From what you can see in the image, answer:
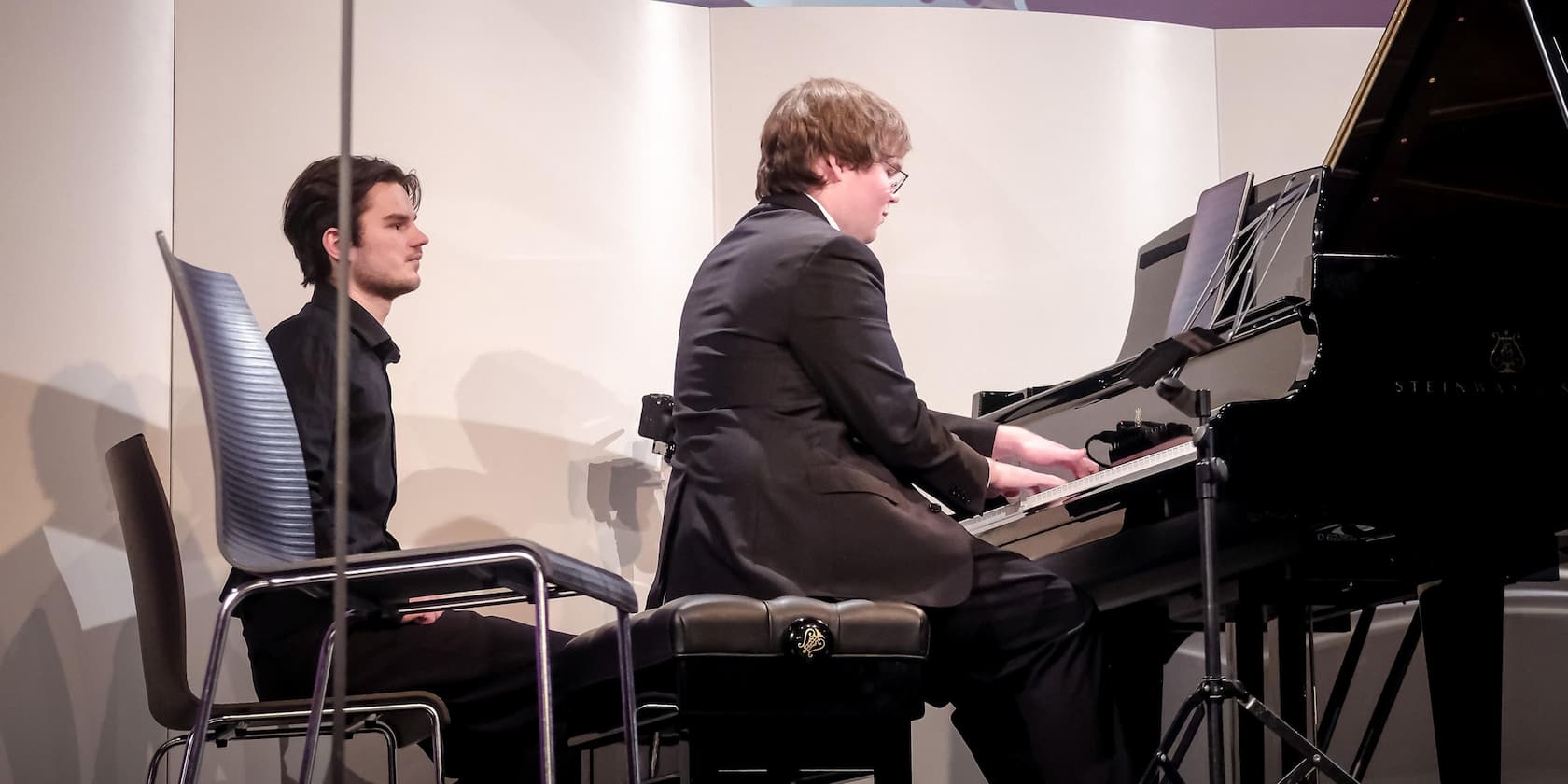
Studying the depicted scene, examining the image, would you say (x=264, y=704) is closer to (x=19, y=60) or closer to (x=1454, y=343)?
(x=19, y=60)

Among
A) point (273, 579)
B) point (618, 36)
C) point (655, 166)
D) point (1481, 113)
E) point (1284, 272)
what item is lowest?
point (273, 579)

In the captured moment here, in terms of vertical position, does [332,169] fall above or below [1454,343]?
above

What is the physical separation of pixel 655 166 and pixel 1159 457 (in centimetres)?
207

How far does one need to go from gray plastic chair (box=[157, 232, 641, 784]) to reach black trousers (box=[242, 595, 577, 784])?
1.42ft

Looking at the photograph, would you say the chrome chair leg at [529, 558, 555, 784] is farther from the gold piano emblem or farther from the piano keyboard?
the piano keyboard

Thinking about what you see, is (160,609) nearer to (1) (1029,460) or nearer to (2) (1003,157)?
(1) (1029,460)

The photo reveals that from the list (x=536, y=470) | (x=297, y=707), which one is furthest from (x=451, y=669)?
(x=536, y=470)

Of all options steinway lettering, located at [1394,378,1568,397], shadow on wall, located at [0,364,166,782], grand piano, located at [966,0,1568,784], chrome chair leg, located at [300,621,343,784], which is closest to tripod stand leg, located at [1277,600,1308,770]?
grand piano, located at [966,0,1568,784]

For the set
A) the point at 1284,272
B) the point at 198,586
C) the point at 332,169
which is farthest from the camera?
the point at 198,586

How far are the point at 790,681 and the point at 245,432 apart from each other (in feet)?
2.65

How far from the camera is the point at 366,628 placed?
2.55 meters

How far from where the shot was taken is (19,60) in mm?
3125

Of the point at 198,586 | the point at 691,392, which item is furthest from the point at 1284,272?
the point at 198,586

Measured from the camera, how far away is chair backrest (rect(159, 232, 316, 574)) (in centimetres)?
172
